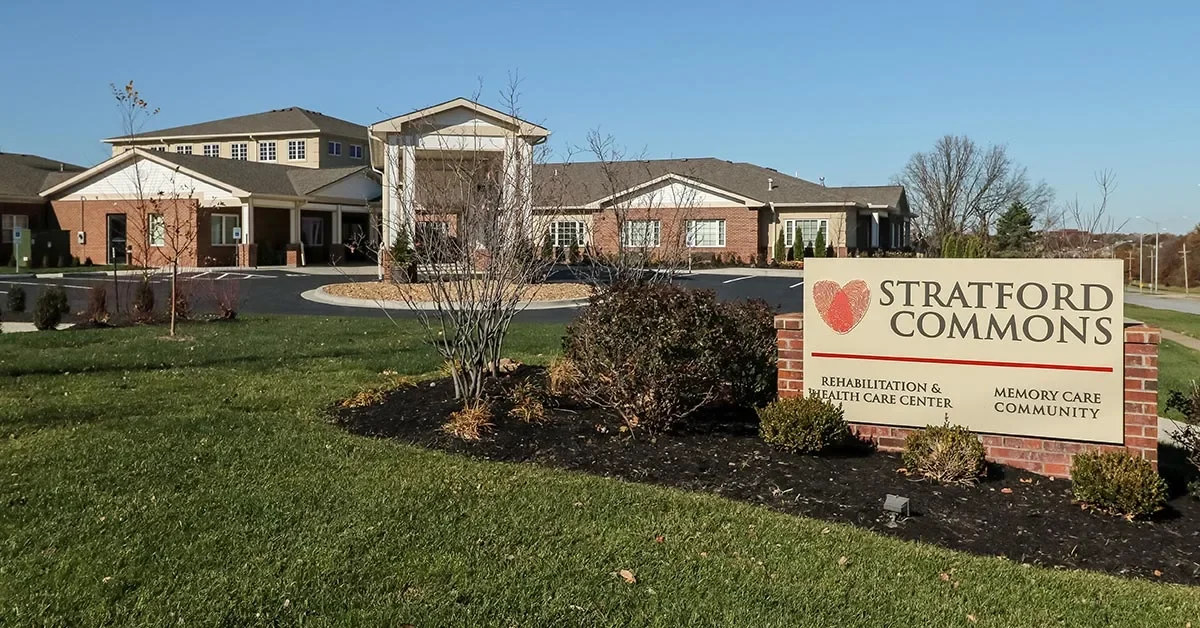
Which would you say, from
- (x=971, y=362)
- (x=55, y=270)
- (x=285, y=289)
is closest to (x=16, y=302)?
(x=285, y=289)

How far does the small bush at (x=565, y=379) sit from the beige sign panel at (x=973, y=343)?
6.67ft

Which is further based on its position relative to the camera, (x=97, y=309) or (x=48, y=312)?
(x=97, y=309)

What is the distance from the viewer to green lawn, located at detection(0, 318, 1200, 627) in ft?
13.7

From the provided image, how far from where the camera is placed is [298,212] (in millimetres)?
40156

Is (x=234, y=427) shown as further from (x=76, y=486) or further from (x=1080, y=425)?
(x=1080, y=425)

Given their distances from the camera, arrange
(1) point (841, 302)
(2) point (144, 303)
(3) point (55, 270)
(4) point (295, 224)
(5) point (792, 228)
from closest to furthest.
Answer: (1) point (841, 302) → (2) point (144, 303) → (3) point (55, 270) → (4) point (295, 224) → (5) point (792, 228)

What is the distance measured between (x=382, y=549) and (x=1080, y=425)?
4838 millimetres

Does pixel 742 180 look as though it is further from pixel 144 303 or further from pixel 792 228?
pixel 144 303

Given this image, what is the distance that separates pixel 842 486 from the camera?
6215 millimetres

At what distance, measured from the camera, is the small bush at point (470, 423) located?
7348 mm

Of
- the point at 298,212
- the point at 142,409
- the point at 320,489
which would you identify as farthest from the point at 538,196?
the point at 298,212

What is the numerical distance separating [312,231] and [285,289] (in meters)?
17.4

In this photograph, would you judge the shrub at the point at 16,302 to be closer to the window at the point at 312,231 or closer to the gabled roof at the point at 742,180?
the window at the point at 312,231

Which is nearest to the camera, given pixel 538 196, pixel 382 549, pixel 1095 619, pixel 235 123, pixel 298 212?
pixel 1095 619
